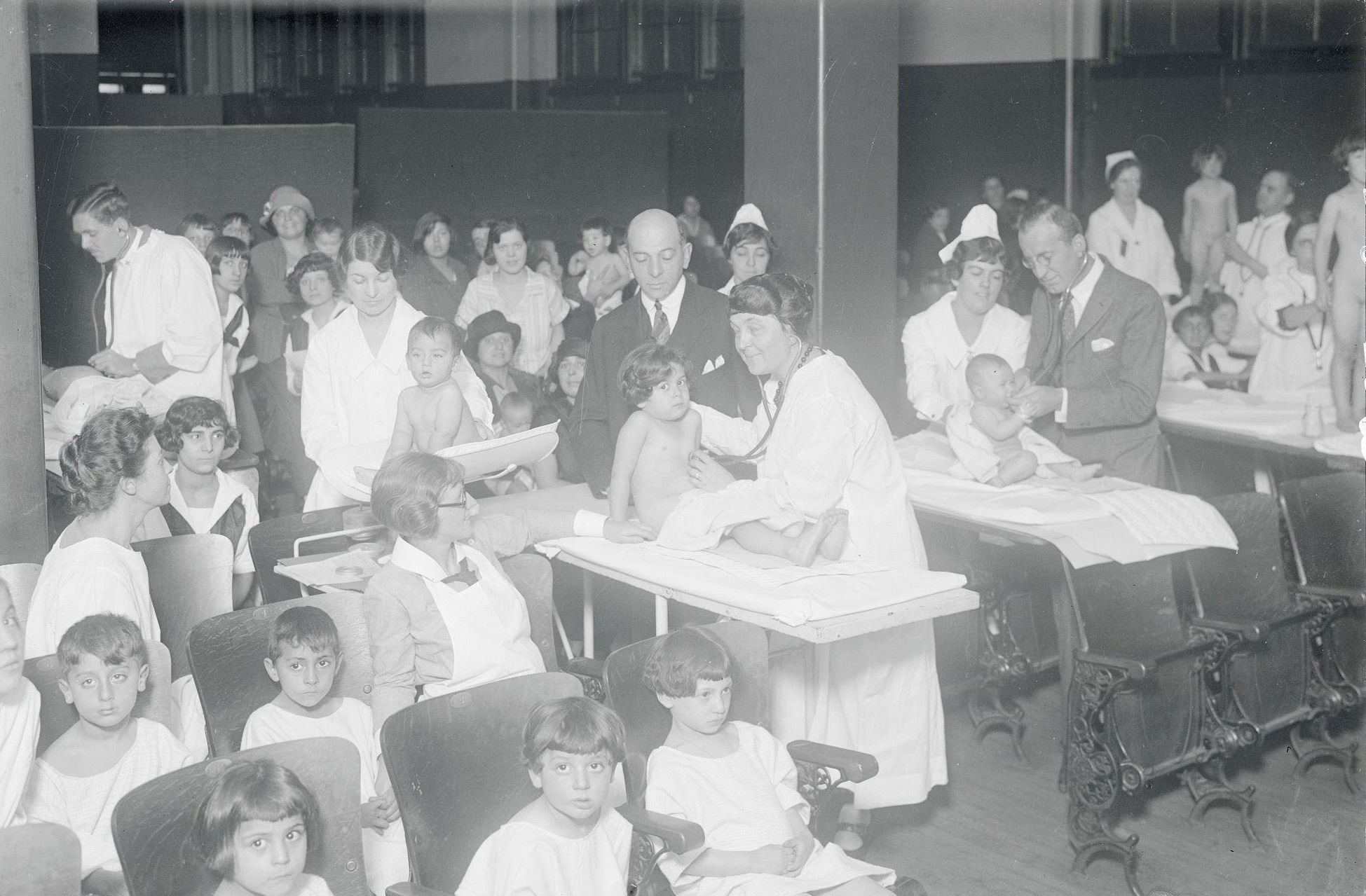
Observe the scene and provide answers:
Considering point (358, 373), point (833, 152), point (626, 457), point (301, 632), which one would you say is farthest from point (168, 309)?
point (301, 632)

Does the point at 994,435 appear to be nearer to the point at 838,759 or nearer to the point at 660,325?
the point at 660,325

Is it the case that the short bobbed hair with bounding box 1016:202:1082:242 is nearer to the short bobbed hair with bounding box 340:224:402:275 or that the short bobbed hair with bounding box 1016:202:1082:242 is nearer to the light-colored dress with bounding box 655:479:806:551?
the light-colored dress with bounding box 655:479:806:551

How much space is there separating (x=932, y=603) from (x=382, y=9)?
44.6ft

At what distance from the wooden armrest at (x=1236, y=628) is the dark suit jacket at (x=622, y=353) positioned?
1.72m

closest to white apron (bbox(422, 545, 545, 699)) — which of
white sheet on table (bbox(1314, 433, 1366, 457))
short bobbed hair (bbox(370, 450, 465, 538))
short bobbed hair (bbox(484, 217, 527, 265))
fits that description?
short bobbed hair (bbox(370, 450, 465, 538))

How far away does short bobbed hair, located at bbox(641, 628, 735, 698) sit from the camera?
10.9 feet

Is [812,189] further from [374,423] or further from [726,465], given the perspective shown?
[374,423]

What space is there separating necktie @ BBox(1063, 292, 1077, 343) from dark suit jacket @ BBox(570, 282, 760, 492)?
3.87 feet

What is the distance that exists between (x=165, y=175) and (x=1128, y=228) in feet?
20.0

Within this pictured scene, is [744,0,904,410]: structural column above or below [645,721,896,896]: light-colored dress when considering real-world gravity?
above

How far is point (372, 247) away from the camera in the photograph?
4.96 m

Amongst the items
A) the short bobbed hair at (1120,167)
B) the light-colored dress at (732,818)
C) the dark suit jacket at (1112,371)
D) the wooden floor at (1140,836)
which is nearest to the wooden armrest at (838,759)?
the light-colored dress at (732,818)

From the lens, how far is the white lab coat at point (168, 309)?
19.3 ft

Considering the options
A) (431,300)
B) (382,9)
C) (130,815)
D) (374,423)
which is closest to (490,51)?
(382,9)
